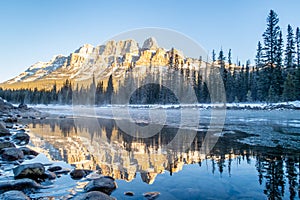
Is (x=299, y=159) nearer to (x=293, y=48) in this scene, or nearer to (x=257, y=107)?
(x=257, y=107)

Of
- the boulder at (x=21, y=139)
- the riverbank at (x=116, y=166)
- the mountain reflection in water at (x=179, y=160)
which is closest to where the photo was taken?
the riverbank at (x=116, y=166)

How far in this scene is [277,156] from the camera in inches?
307

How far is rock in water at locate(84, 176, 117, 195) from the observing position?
5102 millimetres

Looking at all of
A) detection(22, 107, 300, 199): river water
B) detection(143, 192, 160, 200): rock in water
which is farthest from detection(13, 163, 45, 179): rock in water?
detection(143, 192, 160, 200): rock in water

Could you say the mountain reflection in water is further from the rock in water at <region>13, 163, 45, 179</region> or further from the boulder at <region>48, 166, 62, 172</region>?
the rock in water at <region>13, 163, 45, 179</region>

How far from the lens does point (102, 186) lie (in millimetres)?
5184

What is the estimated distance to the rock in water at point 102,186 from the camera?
5.10 metres

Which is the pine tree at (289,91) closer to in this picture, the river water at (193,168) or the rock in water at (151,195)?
the river water at (193,168)

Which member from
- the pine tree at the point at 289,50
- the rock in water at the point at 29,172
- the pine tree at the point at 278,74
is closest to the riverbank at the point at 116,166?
the rock in water at the point at 29,172

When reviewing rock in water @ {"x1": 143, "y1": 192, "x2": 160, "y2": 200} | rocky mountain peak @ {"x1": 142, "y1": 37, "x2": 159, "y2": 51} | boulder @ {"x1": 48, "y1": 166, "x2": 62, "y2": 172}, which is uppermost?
rocky mountain peak @ {"x1": 142, "y1": 37, "x2": 159, "y2": 51}

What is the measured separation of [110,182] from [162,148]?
4838mm

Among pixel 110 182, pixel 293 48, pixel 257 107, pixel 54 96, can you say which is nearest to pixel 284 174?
pixel 110 182

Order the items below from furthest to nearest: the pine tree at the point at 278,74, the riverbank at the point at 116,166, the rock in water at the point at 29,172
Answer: the pine tree at the point at 278,74 → the rock in water at the point at 29,172 → the riverbank at the point at 116,166

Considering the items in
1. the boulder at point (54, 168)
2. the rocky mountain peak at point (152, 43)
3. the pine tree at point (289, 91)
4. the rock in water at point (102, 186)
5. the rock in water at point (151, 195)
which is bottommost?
the rock in water at point (151, 195)
